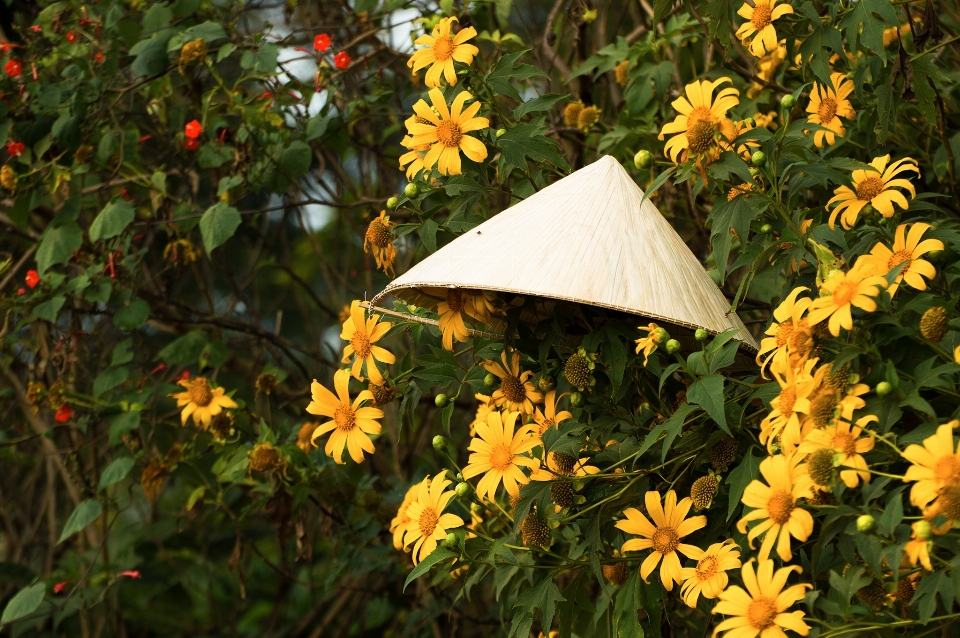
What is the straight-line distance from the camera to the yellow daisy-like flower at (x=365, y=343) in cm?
132

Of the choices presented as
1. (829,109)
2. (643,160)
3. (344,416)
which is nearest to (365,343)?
(344,416)

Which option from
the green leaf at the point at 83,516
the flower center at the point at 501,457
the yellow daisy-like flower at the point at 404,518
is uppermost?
the flower center at the point at 501,457

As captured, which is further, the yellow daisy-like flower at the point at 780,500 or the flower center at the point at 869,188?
the flower center at the point at 869,188

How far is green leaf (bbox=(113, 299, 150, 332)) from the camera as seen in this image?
208 cm

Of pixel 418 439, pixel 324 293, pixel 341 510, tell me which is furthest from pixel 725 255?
pixel 324 293

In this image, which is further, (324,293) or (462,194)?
(324,293)

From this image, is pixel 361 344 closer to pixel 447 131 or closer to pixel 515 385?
pixel 515 385

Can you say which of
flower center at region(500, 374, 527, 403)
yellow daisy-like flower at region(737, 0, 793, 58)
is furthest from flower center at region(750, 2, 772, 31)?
flower center at region(500, 374, 527, 403)

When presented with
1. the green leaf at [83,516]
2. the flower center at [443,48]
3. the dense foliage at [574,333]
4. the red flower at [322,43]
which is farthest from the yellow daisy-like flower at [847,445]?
the green leaf at [83,516]

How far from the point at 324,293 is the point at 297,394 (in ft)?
7.79

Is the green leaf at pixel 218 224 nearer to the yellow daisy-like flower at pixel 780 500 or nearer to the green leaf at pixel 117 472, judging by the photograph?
the green leaf at pixel 117 472

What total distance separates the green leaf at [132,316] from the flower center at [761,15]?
1395 mm

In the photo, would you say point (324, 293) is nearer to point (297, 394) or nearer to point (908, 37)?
point (297, 394)

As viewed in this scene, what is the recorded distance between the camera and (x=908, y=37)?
5.26 ft
